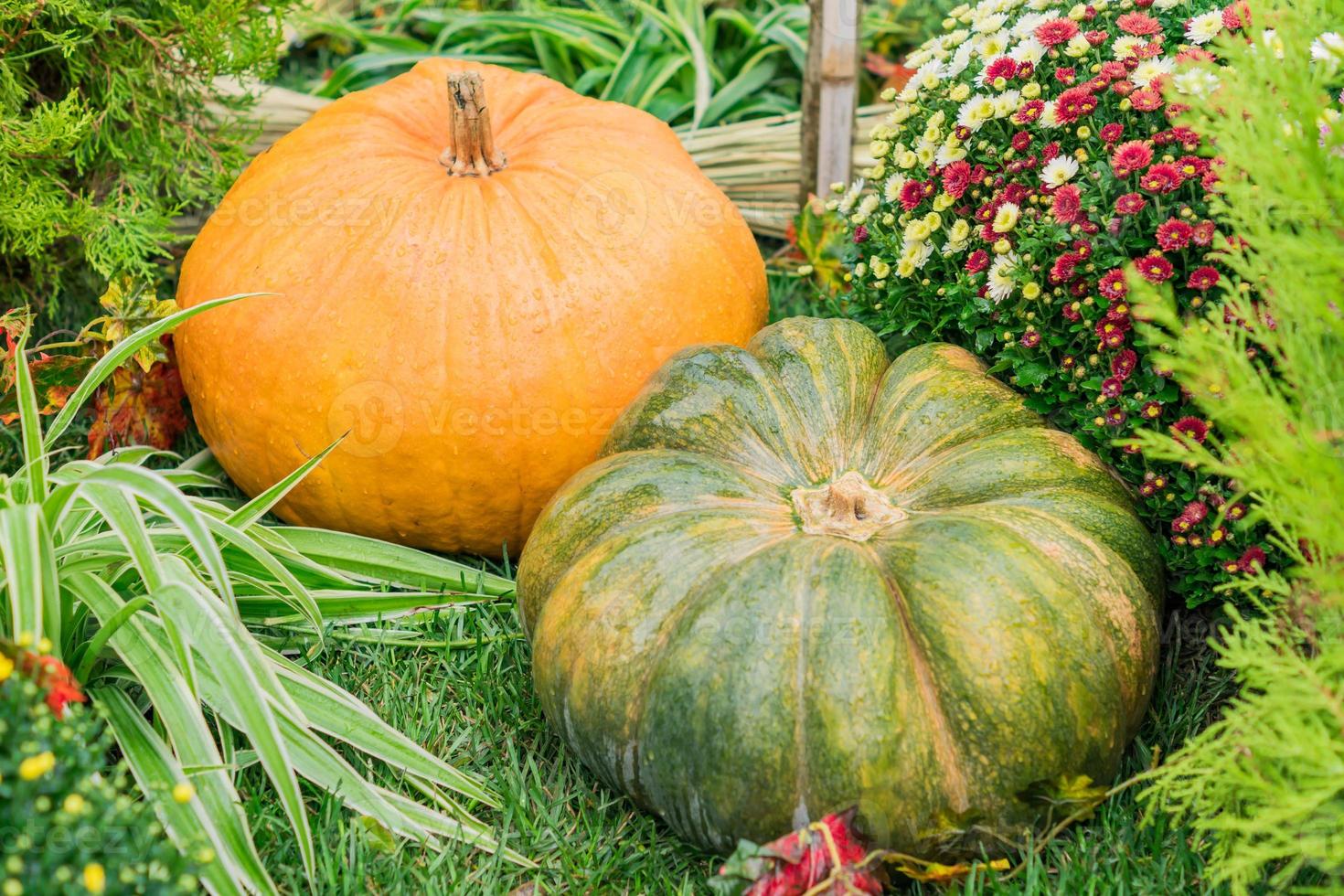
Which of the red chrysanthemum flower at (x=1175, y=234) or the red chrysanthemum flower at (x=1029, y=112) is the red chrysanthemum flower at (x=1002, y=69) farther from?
the red chrysanthemum flower at (x=1175, y=234)

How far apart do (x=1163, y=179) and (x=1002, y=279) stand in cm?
40

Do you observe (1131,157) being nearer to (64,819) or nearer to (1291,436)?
(1291,436)

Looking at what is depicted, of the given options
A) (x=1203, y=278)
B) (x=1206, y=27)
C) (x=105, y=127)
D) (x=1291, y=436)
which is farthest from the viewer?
(x=105, y=127)

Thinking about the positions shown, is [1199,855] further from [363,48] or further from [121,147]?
[363,48]

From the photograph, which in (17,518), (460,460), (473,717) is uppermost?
(17,518)

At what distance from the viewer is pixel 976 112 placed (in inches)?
103

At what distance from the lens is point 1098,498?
2.29m

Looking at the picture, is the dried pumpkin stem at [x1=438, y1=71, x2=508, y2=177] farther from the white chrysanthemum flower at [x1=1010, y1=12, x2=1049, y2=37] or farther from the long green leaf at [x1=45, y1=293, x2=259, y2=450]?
the white chrysanthemum flower at [x1=1010, y1=12, x2=1049, y2=37]

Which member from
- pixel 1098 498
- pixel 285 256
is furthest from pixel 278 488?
pixel 1098 498

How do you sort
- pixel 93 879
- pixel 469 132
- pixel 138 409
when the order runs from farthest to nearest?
pixel 138 409 < pixel 469 132 < pixel 93 879

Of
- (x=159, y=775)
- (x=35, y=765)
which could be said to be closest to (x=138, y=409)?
(x=159, y=775)

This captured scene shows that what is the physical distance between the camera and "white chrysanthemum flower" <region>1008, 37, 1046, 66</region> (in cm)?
261

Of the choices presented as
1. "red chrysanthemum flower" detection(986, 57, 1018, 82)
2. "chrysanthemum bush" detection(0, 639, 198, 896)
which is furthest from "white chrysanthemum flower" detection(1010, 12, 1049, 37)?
"chrysanthemum bush" detection(0, 639, 198, 896)

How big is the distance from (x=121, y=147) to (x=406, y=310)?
4.38 ft
